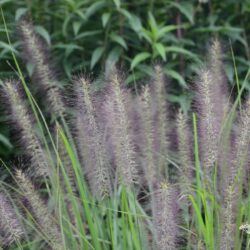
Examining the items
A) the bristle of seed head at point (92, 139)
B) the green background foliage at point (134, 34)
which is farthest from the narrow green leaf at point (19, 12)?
the bristle of seed head at point (92, 139)

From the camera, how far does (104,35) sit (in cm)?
370

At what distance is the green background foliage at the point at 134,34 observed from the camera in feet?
11.5

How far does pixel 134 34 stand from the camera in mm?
3758

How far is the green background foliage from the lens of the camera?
3.51m

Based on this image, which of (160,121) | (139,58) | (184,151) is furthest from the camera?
(139,58)

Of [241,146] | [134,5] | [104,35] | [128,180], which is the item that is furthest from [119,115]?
[134,5]

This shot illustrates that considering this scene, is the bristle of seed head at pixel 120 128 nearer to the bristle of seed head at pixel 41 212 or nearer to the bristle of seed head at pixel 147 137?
the bristle of seed head at pixel 147 137

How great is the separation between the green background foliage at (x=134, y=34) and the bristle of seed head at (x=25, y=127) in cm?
110

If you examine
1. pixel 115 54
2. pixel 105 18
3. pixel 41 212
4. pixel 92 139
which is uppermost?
pixel 105 18

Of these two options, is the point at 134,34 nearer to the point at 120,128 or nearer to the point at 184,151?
the point at 184,151

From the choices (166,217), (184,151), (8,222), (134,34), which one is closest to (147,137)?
(184,151)

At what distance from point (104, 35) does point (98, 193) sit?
1.65 meters

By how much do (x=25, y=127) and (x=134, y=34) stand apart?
1676 millimetres

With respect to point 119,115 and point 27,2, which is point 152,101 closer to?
point 119,115
